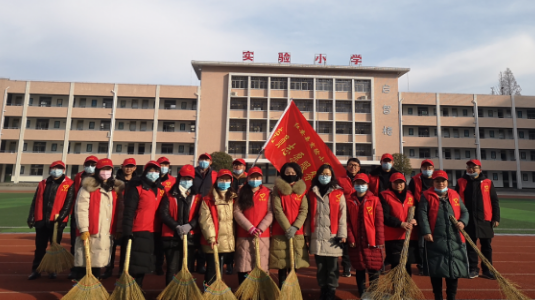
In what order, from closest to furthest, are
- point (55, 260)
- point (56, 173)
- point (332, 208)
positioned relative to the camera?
point (332, 208) < point (55, 260) < point (56, 173)

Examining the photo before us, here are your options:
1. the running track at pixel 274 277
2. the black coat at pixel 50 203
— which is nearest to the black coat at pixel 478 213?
the running track at pixel 274 277

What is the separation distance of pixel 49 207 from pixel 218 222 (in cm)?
265

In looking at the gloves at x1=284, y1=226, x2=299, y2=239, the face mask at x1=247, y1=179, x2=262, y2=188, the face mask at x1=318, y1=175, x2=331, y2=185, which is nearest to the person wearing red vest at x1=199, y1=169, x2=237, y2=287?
the face mask at x1=247, y1=179, x2=262, y2=188

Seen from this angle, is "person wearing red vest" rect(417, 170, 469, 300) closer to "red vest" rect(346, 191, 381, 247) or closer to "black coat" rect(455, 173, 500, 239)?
"red vest" rect(346, 191, 381, 247)

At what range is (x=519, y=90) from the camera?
41.4m

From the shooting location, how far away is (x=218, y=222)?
3.60 metres

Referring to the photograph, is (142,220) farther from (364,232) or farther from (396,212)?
(396,212)

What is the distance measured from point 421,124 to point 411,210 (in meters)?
33.8

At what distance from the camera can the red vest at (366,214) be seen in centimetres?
358

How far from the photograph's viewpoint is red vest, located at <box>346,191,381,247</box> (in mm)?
3576

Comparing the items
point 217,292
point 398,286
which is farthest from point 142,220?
point 398,286

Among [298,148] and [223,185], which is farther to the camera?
[298,148]

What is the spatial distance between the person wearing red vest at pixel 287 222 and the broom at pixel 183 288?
0.84 metres

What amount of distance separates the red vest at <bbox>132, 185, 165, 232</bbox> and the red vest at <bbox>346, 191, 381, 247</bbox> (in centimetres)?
228
